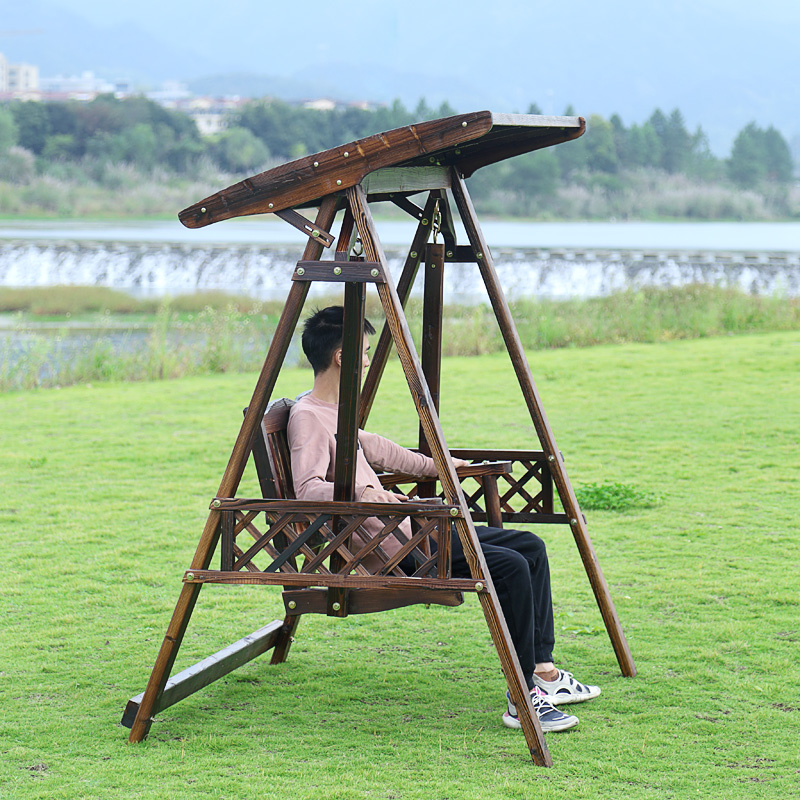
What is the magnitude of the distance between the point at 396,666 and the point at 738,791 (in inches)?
51.1

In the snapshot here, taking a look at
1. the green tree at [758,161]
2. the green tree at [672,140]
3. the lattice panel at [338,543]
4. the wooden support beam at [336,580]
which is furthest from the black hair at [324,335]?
the green tree at [758,161]

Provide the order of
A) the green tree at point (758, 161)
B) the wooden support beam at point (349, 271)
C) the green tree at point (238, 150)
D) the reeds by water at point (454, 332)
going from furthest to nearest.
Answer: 1. the green tree at point (758, 161)
2. the green tree at point (238, 150)
3. the reeds by water at point (454, 332)
4. the wooden support beam at point (349, 271)

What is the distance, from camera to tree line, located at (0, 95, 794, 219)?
166 feet

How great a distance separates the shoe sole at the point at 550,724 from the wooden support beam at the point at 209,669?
35.6 inches

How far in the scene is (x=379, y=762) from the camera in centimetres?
294

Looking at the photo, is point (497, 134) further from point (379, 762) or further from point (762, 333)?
point (762, 333)

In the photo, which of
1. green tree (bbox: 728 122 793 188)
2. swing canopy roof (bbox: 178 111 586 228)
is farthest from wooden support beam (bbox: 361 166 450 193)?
green tree (bbox: 728 122 793 188)

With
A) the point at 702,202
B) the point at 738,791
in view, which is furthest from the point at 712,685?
the point at 702,202

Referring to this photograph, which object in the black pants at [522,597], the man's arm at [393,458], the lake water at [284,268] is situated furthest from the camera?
the lake water at [284,268]

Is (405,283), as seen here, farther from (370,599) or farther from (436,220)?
(370,599)

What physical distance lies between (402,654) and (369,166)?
1.83 metres

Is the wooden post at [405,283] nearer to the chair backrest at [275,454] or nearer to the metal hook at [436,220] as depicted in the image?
the metal hook at [436,220]

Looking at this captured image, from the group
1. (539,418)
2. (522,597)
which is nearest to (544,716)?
(522,597)

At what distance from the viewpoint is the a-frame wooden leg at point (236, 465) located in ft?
9.64
